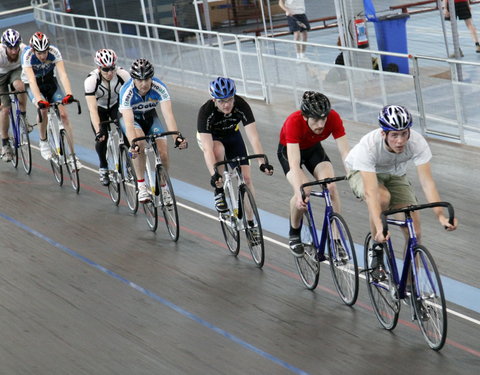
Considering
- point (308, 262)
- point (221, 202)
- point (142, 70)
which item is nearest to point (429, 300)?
point (308, 262)

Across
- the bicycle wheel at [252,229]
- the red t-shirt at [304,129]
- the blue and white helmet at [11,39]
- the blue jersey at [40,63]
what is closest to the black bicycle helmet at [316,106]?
the red t-shirt at [304,129]

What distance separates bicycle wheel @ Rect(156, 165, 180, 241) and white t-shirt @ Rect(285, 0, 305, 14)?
31.8 ft

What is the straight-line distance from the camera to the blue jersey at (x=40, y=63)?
9.87 meters

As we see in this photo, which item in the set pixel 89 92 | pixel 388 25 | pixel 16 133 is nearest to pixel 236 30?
pixel 388 25

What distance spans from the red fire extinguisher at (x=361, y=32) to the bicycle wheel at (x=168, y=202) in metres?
6.63

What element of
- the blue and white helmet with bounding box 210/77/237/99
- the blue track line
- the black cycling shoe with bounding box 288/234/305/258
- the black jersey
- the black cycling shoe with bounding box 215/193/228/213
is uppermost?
the blue and white helmet with bounding box 210/77/237/99

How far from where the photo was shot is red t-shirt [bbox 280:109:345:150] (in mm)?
6375

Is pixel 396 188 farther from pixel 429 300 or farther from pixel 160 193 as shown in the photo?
pixel 160 193

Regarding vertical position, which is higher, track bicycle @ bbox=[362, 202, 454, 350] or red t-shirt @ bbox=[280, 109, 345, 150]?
red t-shirt @ bbox=[280, 109, 345, 150]

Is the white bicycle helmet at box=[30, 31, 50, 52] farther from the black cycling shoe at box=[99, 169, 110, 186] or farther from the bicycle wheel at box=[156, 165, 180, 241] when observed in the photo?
the bicycle wheel at box=[156, 165, 180, 241]

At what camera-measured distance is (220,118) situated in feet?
23.8

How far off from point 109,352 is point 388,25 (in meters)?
9.99

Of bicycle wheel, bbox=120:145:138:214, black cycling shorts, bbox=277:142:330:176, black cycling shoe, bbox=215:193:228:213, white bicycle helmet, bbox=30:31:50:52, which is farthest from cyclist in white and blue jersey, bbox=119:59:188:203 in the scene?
white bicycle helmet, bbox=30:31:50:52

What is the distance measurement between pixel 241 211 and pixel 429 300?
7.58 feet
